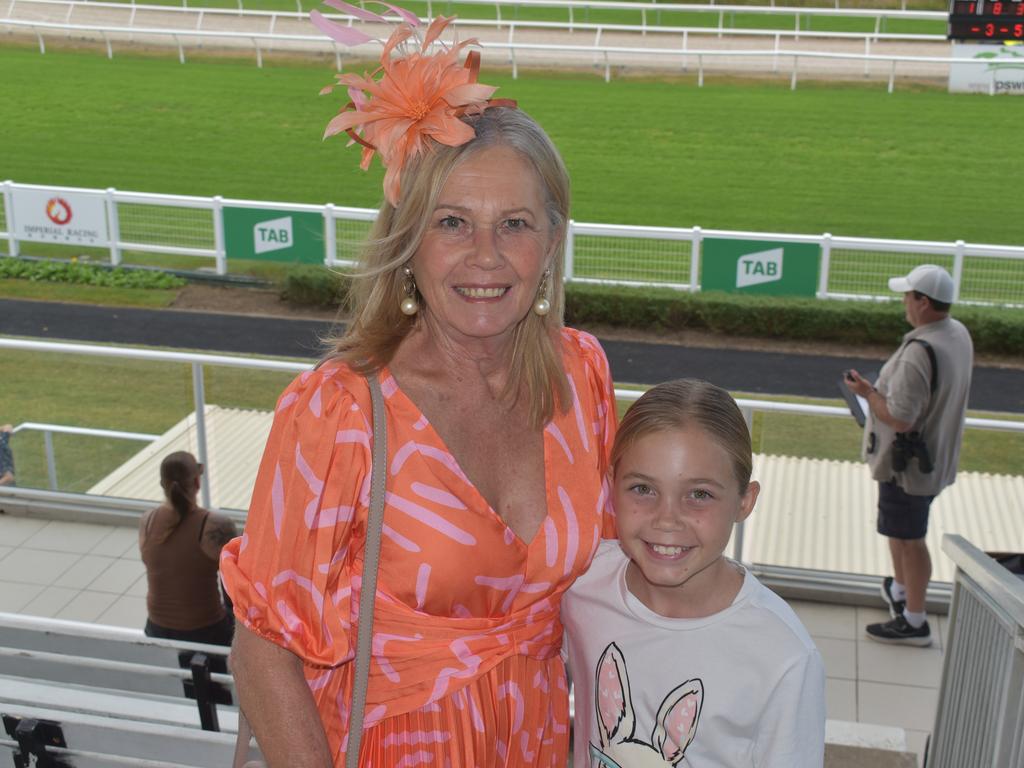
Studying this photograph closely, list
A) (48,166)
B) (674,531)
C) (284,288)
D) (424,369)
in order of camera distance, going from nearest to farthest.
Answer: (674,531) → (424,369) → (284,288) → (48,166)

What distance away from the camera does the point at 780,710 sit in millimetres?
1566

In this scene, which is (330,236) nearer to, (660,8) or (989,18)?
(989,18)

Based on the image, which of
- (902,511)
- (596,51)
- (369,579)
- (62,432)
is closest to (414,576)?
(369,579)

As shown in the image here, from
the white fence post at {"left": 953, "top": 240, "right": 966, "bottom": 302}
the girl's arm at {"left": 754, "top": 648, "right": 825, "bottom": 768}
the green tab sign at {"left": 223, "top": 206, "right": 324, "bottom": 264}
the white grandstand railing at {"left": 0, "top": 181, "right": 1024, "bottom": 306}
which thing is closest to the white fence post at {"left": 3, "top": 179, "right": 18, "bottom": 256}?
the white grandstand railing at {"left": 0, "top": 181, "right": 1024, "bottom": 306}

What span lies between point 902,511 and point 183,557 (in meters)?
3.10

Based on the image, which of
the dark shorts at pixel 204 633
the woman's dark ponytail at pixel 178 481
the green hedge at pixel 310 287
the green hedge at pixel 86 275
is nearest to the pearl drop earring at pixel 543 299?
the woman's dark ponytail at pixel 178 481

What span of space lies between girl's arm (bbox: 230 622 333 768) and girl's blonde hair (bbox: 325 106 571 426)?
41 cm

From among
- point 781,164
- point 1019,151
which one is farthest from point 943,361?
point 1019,151

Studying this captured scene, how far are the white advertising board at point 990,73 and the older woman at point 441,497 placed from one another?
3406 cm

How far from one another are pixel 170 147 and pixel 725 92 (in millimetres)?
15613

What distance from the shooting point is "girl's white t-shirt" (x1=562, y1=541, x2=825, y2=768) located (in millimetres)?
1571

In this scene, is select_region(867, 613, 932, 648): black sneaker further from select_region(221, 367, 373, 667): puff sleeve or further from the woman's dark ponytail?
select_region(221, 367, 373, 667): puff sleeve

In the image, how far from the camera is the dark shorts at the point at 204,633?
4.62 meters

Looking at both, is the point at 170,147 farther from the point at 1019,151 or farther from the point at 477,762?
the point at 477,762
